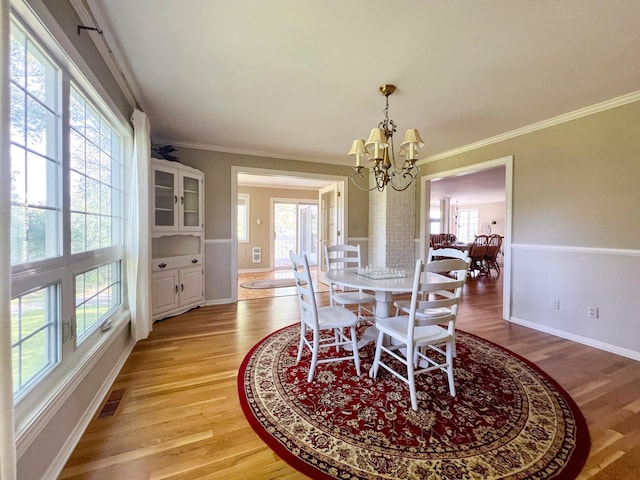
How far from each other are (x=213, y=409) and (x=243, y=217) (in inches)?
233

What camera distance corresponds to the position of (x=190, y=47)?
1882 mm

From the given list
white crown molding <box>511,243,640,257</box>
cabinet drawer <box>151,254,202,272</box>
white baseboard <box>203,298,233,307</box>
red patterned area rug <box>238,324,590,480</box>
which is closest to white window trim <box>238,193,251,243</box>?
white baseboard <box>203,298,233,307</box>

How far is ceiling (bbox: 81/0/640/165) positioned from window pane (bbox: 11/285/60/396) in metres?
1.55

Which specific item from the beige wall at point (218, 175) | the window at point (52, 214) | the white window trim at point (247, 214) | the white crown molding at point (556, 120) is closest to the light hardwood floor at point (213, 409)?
the window at point (52, 214)

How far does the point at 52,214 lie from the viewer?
Result: 1.41 m

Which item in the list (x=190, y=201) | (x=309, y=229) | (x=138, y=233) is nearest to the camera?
(x=138, y=233)

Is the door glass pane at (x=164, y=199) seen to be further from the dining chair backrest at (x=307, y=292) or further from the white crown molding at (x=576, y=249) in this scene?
the white crown molding at (x=576, y=249)

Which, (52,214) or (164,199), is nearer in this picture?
(52,214)

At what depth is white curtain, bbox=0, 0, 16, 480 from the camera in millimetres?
812

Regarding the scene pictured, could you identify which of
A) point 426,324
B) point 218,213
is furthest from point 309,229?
point 426,324

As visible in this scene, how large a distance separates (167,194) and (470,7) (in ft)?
11.4

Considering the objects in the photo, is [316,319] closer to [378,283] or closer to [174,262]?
[378,283]

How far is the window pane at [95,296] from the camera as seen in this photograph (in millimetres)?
1724

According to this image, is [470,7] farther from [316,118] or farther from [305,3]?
[316,118]
